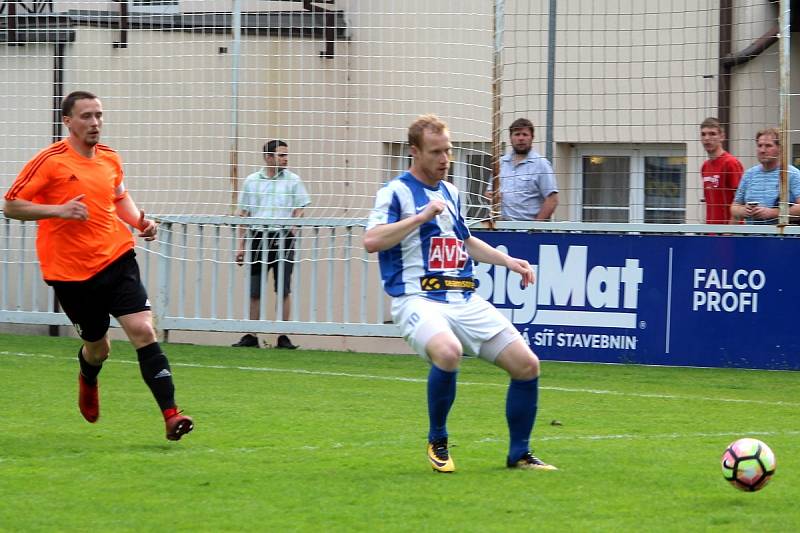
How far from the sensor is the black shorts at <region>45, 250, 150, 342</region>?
8.13 metres

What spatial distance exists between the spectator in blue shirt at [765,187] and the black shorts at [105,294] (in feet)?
21.0

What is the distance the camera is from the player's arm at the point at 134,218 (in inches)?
334

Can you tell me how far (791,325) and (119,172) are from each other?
6.45m

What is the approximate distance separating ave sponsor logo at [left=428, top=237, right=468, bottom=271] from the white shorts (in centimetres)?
19

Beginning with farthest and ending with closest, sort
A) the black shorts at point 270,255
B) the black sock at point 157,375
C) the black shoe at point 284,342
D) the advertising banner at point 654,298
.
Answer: the black shoe at point 284,342 < the black shorts at point 270,255 < the advertising banner at point 654,298 < the black sock at point 157,375

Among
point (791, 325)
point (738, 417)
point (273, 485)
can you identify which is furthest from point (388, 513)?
point (791, 325)

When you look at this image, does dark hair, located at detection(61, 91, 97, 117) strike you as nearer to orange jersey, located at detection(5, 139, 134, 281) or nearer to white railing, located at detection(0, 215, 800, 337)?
orange jersey, located at detection(5, 139, 134, 281)

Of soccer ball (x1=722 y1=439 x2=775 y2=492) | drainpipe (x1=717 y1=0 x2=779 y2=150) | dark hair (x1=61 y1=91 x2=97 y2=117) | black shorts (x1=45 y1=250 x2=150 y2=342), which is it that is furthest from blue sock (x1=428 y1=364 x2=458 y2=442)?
drainpipe (x1=717 y1=0 x2=779 y2=150)

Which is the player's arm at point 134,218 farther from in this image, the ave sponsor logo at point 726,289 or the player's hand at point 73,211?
the ave sponsor logo at point 726,289

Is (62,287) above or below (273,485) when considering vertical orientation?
above

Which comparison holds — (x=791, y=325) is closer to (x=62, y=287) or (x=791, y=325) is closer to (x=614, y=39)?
(x=614, y=39)

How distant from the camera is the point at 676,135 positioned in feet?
45.9

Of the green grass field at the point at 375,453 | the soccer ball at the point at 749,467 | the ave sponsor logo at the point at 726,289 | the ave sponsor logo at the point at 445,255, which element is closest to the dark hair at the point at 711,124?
the ave sponsor logo at the point at 726,289

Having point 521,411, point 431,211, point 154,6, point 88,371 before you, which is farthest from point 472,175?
point 431,211
